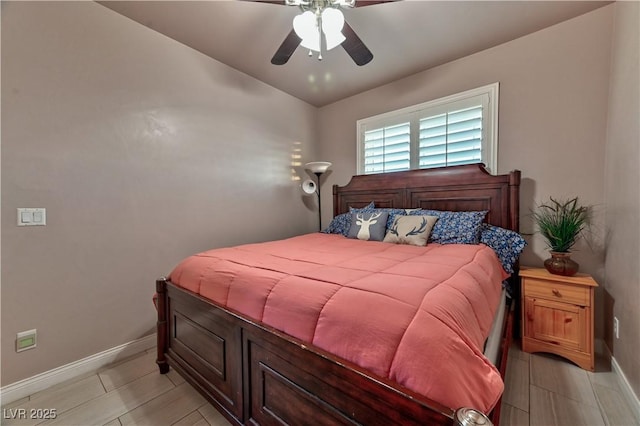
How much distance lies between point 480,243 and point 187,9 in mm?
3105

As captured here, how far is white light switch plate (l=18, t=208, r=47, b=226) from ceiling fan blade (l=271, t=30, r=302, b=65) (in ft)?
6.51

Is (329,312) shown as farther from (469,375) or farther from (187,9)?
(187,9)

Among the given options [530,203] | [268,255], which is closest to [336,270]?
[268,255]

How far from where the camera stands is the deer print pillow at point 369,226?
2.61 meters

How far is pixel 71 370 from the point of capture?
187 cm

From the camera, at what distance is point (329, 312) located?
40.1 inches

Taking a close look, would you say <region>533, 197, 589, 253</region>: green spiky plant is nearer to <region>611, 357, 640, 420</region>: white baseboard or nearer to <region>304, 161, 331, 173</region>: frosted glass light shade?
<region>611, 357, 640, 420</region>: white baseboard

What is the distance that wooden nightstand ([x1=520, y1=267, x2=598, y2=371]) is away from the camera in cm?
184

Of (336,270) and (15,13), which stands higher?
(15,13)

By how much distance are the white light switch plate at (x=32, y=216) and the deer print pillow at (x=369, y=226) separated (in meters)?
2.44

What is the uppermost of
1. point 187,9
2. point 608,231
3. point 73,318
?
point 187,9

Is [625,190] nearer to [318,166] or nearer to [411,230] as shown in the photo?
[411,230]

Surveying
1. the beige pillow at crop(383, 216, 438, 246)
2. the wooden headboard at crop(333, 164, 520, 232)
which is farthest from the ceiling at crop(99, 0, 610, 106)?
the beige pillow at crop(383, 216, 438, 246)

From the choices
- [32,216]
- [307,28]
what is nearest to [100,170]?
[32,216]
